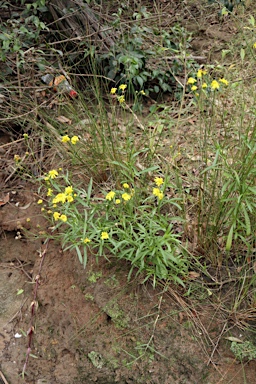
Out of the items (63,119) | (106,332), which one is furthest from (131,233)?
(63,119)

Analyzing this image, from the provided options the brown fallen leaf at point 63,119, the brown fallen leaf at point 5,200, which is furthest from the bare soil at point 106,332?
the brown fallen leaf at point 63,119

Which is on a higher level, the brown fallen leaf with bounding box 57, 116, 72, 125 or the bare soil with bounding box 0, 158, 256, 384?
the brown fallen leaf with bounding box 57, 116, 72, 125

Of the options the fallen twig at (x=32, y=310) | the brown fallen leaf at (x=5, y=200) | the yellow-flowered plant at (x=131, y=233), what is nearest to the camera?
the yellow-flowered plant at (x=131, y=233)

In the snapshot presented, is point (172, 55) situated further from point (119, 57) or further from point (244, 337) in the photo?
point (244, 337)

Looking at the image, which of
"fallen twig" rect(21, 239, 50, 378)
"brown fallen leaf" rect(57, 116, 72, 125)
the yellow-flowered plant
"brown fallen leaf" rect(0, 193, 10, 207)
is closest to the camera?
the yellow-flowered plant

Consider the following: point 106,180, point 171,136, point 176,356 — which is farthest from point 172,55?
point 176,356

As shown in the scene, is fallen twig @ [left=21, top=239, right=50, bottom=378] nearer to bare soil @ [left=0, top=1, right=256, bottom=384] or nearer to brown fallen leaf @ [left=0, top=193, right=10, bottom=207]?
bare soil @ [left=0, top=1, right=256, bottom=384]

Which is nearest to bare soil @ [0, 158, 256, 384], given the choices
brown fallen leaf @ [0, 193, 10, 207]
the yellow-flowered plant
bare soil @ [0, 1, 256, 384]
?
bare soil @ [0, 1, 256, 384]

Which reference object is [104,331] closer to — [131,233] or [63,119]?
[131,233]

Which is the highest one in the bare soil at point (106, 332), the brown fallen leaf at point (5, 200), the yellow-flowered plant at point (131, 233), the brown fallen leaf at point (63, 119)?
the brown fallen leaf at point (63, 119)

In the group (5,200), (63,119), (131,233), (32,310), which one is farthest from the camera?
(63,119)

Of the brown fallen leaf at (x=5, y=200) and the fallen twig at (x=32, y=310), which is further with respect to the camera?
the brown fallen leaf at (x=5, y=200)

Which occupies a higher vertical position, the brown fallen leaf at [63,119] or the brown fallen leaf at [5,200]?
the brown fallen leaf at [63,119]

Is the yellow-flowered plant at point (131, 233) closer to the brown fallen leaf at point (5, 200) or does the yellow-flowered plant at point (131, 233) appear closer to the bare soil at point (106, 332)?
the bare soil at point (106, 332)
